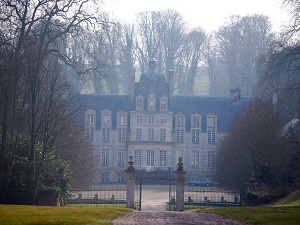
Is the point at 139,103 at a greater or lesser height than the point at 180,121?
greater

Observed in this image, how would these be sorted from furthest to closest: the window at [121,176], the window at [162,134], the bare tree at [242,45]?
1. the bare tree at [242,45]
2. the window at [162,134]
3. the window at [121,176]

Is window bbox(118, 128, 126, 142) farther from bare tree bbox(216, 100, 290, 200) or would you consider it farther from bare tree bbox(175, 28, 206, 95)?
bare tree bbox(216, 100, 290, 200)

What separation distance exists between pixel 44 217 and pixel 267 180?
→ 1844 cm

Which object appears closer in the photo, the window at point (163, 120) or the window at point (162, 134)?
the window at point (163, 120)

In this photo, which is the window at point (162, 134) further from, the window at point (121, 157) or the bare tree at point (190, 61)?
the bare tree at point (190, 61)

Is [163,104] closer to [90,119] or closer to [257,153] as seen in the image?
[90,119]

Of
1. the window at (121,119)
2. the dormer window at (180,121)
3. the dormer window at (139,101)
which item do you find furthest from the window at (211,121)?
the window at (121,119)

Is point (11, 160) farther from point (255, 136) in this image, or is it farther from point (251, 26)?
point (251, 26)

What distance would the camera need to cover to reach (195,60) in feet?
224

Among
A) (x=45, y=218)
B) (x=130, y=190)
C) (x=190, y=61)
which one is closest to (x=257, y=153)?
(x=130, y=190)

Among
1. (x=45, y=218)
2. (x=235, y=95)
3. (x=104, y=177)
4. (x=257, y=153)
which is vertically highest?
(x=235, y=95)

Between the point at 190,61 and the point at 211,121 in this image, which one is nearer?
the point at 211,121

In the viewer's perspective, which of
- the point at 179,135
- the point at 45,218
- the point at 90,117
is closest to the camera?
the point at 45,218

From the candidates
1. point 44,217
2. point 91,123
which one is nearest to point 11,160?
point 44,217
